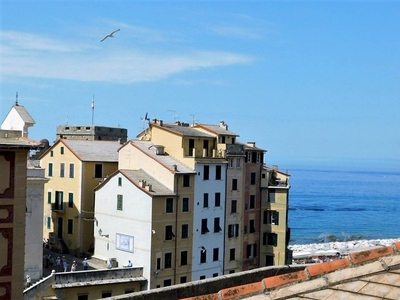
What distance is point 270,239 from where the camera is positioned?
51.7m

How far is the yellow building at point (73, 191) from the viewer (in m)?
48.4

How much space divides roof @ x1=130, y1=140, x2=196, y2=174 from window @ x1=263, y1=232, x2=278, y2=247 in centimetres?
1089

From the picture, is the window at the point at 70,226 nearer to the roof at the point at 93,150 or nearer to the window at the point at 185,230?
the roof at the point at 93,150

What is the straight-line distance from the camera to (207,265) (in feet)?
152

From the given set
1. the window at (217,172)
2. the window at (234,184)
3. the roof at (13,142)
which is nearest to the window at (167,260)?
the window at (217,172)

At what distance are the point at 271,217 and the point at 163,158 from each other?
11.9 m

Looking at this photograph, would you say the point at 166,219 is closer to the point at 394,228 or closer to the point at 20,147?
the point at 20,147

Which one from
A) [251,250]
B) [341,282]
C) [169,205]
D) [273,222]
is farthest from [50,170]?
[341,282]

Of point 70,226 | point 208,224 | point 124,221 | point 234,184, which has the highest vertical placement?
point 234,184

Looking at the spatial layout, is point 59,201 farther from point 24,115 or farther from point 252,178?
point 252,178

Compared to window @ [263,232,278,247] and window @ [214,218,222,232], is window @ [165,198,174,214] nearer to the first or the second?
window @ [214,218,222,232]

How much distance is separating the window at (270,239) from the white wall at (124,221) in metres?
13.4

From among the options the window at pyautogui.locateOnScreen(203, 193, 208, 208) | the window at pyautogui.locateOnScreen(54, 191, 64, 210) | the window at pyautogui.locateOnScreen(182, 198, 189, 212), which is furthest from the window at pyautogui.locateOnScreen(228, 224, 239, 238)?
the window at pyautogui.locateOnScreen(54, 191, 64, 210)

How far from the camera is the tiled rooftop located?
6.14 meters
